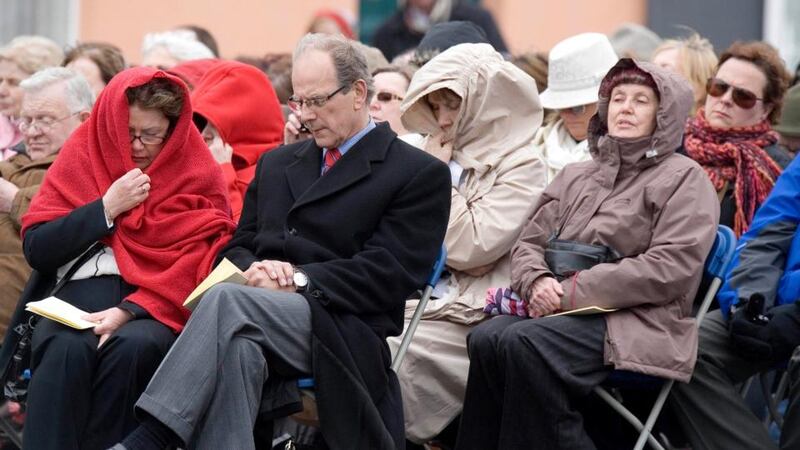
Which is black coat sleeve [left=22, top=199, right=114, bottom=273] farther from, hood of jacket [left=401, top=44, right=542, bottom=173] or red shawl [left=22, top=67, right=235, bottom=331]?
hood of jacket [left=401, top=44, right=542, bottom=173]

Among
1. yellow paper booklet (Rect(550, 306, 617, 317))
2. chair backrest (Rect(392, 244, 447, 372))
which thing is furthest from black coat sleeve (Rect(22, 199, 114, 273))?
yellow paper booklet (Rect(550, 306, 617, 317))

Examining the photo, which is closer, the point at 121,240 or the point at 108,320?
the point at 108,320

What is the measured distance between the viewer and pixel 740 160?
6.94 metres

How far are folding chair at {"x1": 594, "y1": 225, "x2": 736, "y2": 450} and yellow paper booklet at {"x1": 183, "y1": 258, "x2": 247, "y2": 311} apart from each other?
1357mm

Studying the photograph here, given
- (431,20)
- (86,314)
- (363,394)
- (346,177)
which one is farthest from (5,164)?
(431,20)

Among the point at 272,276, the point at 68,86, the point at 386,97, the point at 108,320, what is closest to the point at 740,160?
the point at 386,97

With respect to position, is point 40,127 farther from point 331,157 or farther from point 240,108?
point 331,157

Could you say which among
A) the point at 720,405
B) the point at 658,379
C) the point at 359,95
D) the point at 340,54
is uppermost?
the point at 340,54

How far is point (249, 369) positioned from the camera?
5445 millimetres

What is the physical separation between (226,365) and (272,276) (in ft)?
1.32

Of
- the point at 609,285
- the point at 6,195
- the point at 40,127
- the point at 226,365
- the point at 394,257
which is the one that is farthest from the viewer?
the point at 40,127

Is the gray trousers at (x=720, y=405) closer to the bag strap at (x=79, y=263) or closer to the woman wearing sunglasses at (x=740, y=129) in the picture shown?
the woman wearing sunglasses at (x=740, y=129)

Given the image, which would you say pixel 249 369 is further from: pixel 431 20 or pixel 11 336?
pixel 431 20

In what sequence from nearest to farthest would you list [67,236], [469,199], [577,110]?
[67,236] → [469,199] → [577,110]
